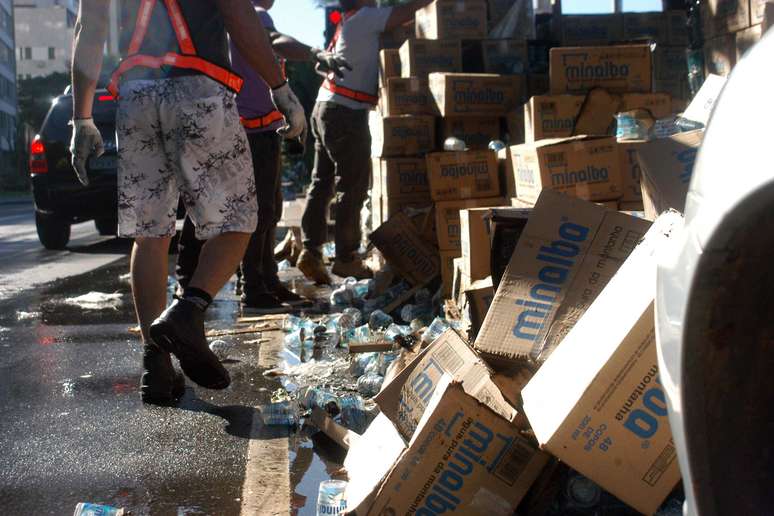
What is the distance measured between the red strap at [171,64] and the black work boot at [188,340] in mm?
856

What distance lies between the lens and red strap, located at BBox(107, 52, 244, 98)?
3883 millimetres

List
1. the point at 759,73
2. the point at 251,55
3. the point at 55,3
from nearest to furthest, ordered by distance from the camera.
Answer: the point at 759,73 < the point at 251,55 < the point at 55,3

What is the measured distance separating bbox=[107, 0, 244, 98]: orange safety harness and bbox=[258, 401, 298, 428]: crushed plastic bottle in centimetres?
125

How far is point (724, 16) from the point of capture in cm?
598

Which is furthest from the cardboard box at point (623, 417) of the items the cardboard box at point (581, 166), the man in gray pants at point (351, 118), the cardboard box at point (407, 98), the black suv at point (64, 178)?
the black suv at point (64, 178)

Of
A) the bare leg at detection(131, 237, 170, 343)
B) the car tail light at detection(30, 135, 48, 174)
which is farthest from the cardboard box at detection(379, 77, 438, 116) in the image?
the car tail light at detection(30, 135, 48, 174)

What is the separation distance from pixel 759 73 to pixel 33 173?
406 inches

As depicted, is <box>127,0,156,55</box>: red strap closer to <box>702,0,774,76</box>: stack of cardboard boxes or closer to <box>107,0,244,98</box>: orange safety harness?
<box>107,0,244,98</box>: orange safety harness

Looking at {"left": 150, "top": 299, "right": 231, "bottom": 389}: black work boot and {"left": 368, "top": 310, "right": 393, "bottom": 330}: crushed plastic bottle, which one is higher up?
{"left": 150, "top": 299, "right": 231, "bottom": 389}: black work boot

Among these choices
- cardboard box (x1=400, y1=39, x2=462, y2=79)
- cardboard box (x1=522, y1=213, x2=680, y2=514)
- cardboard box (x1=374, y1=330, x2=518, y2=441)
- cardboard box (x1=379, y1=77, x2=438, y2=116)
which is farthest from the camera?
cardboard box (x1=400, y1=39, x2=462, y2=79)

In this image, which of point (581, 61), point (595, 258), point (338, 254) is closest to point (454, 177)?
point (581, 61)

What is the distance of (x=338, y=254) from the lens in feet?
24.3

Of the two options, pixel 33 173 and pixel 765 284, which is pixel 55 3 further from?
pixel 765 284

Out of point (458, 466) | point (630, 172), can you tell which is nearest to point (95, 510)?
point (458, 466)
